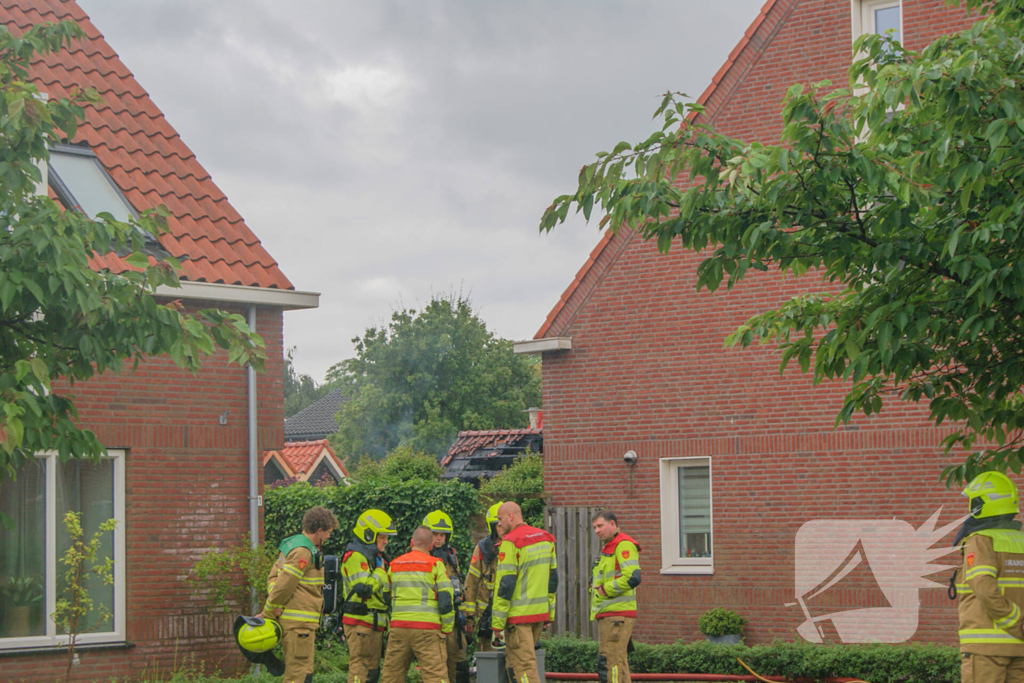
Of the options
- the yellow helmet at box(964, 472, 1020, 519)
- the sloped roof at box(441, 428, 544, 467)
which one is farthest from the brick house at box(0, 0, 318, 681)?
the sloped roof at box(441, 428, 544, 467)

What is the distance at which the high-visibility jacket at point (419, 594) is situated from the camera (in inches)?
388

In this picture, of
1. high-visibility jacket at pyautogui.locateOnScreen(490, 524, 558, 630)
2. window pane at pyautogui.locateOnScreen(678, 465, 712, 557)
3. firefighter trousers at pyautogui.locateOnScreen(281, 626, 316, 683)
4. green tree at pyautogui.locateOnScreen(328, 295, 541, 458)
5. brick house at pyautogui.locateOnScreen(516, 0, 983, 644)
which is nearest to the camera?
firefighter trousers at pyautogui.locateOnScreen(281, 626, 316, 683)

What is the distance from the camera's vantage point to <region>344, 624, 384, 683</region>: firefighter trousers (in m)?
10.4

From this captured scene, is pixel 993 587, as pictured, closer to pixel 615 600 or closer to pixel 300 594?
pixel 615 600

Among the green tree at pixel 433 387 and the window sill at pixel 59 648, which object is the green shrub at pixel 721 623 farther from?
the green tree at pixel 433 387

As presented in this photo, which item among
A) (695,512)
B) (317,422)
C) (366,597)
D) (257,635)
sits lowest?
(257,635)

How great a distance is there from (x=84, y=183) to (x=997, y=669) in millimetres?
10301

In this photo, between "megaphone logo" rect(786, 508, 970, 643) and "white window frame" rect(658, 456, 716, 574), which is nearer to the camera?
"megaphone logo" rect(786, 508, 970, 643)

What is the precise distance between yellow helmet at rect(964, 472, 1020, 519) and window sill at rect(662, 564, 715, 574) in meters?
8.47

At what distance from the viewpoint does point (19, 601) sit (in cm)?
1108

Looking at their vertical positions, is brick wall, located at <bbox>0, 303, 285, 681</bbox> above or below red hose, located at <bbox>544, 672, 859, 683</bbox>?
above

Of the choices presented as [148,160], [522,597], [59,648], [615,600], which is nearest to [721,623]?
[615,600]

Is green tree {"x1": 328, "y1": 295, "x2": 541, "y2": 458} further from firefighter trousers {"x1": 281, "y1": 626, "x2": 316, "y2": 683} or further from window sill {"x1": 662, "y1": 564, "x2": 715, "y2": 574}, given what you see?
firefighter trousers {"x1": 281, "y1": 626, "x2": 316, "y2": 683}

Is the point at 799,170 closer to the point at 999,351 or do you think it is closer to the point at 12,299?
the point at 999,351
